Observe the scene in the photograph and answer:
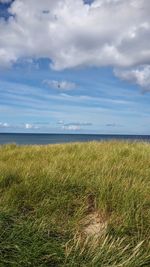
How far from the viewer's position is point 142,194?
5.38 meters

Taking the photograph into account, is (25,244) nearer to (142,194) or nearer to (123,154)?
(142,194)

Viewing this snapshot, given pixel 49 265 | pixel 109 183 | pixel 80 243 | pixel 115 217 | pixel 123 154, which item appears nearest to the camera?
pixel 49 265

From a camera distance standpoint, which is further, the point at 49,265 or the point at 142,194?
the point at 142,194

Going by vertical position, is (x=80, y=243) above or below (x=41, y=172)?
below

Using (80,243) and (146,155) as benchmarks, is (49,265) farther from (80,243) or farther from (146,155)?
(146,155)

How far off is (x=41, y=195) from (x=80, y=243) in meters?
1.67

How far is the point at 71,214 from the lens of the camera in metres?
5.22

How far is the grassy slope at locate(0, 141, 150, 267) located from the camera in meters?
3.62

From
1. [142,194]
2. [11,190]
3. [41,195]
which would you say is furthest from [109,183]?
[11,190]

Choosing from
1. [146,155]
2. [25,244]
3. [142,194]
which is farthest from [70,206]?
[146,155]

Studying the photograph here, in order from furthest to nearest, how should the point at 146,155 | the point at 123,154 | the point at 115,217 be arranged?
the point at 123,154 → the point at 146,155 → the point at 115,217

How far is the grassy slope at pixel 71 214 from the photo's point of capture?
3615 millimetres

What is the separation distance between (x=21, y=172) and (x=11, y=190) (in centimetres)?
122

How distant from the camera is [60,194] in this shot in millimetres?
5570
